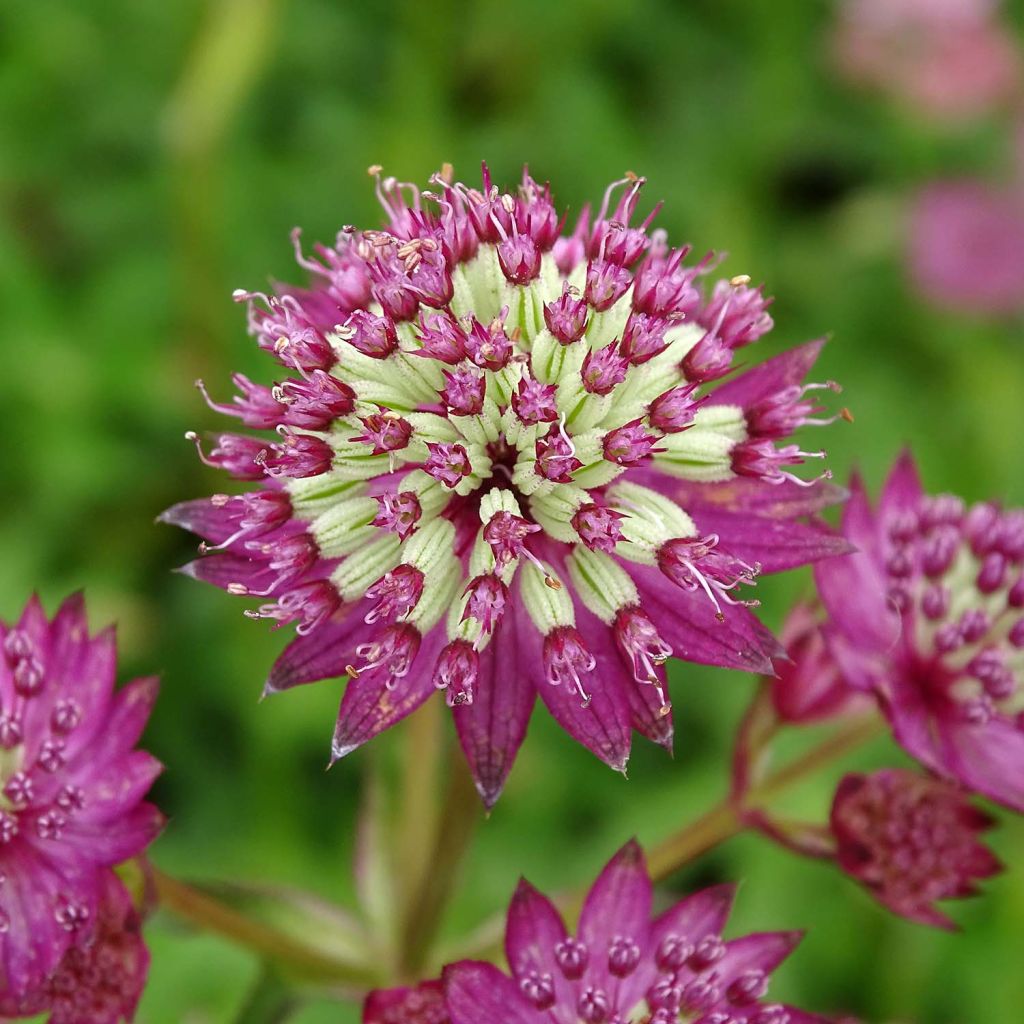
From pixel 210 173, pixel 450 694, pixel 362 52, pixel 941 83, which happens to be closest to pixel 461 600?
pixel 450 694

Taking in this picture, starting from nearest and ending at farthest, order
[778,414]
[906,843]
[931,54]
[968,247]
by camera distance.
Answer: [778,414]
[906,843]
[968,247]
[931,54]

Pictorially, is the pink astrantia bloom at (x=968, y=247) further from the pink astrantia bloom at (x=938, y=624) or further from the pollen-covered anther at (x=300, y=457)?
the pollen-covered anther at (x=300, y=457)

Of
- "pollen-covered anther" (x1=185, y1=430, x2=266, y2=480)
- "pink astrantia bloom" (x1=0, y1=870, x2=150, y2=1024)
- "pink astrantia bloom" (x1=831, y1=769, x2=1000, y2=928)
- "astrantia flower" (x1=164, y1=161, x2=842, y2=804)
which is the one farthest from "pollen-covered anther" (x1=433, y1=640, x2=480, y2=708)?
"pink astrantia bloom" (x1=831, y1=769, x2=1000, y2=928)

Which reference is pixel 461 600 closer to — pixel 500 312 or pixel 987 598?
pixel 500 312

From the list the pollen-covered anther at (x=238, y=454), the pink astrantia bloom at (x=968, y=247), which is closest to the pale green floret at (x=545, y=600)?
the pollen-covered anther at (x=238, y=454)

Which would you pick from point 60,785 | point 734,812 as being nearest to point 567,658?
point 734,812

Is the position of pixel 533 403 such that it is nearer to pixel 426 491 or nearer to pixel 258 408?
pixel 426 491

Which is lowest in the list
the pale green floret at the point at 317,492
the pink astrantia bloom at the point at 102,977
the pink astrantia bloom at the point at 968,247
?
the pink astrantia bloom at the point at 102,977
